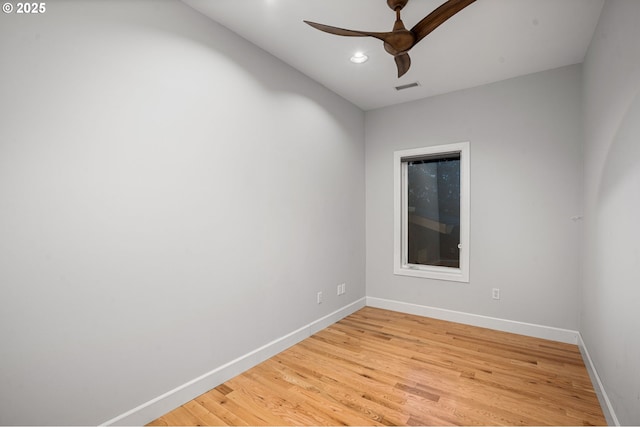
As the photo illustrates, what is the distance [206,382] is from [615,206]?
3001mm

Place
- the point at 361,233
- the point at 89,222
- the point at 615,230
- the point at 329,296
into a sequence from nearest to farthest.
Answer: the point at 89,222 → the point at 615,230 → the point at 329,296 → the point at 361,233

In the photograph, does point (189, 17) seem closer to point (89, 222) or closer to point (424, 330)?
point (89, 222)

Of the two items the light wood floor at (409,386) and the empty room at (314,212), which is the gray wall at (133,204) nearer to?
the empty room at (314,212)

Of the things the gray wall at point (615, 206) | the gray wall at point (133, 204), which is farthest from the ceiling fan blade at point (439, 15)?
the gray wall at point (133, 204)

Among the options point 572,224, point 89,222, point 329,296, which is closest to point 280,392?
point 329,296

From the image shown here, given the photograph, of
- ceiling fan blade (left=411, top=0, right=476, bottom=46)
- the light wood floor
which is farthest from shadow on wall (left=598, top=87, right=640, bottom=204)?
the light wood floor

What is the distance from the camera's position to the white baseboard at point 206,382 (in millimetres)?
1845

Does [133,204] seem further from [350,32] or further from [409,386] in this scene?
[409,386]

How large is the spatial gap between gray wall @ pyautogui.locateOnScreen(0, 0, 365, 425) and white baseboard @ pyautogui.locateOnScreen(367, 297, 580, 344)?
165cm

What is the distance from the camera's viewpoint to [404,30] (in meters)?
1.81

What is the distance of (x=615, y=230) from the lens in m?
1.81

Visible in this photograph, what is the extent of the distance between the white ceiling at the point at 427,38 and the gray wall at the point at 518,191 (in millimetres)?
284

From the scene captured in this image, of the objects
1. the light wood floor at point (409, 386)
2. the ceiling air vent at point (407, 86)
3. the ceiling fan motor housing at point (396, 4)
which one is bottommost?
the light wood floor at point (409, 386)

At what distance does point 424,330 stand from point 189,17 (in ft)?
12.1
